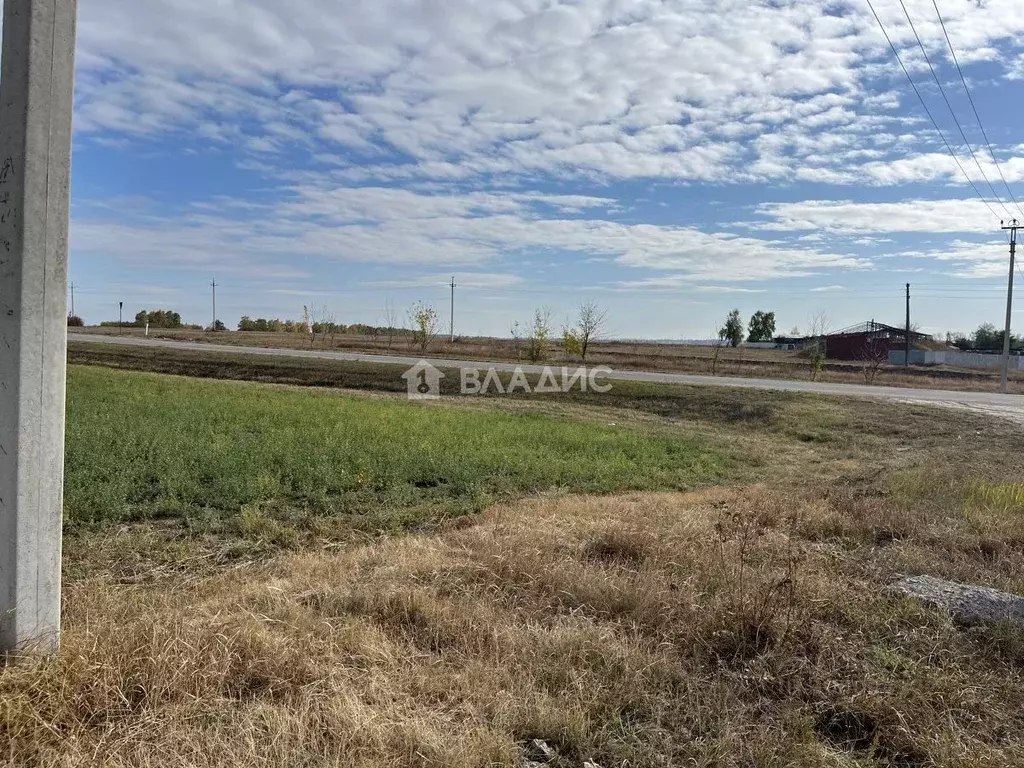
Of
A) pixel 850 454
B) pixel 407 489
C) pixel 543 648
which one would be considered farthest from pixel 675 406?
pixel 543 648

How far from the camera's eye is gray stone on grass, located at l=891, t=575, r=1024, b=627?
417 cm

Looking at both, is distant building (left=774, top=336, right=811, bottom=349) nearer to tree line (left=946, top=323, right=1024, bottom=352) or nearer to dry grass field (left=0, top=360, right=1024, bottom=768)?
tree line (left=946, top=323, right=1024, bottom=352)

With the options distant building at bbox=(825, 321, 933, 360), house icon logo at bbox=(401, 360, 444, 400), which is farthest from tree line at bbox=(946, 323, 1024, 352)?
house icon logo at bbox=(401, 360, 444, 400)

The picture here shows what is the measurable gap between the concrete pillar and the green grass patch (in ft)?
13.4

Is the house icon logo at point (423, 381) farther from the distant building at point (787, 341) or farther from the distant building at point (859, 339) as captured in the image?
the distant building at point (787, 341)

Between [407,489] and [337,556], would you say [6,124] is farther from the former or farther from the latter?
[407,489]

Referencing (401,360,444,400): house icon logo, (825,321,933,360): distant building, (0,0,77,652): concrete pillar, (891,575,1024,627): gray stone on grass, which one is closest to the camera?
(0,0,77,652): concrete pillar

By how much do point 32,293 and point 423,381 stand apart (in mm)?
25020

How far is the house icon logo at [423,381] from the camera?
2461cm

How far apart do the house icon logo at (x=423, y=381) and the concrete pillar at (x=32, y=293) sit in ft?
65.3

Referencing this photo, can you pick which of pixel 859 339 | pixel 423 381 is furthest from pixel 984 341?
pixel 423 381

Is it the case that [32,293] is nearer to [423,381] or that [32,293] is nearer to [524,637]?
[524,637]

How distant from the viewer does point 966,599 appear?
4445 mm

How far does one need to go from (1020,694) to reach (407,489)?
23.0 ft
